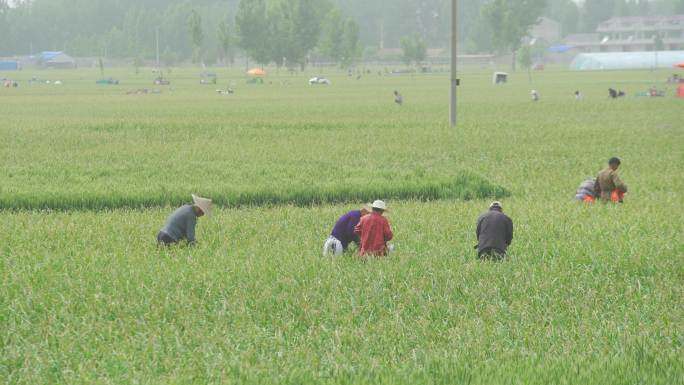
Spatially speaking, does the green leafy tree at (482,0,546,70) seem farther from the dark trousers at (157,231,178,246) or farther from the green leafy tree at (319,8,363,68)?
the dark trousers at (157,231,178,246)

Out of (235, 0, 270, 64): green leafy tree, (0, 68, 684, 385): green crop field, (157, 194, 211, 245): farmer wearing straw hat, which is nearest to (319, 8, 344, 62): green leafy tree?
(235, 0, 270, 64): green leafy tree

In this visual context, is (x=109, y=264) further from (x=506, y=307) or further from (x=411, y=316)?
(x=506, y=307)

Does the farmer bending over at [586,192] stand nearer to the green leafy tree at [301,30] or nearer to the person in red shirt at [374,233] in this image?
the person in red shirt at [374,233]

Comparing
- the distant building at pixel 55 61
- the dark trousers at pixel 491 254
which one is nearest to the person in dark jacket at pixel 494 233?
the dark trousers at pixel 491 254

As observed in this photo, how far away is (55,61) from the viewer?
180 meters

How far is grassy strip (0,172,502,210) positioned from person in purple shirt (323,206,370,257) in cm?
Result: 645

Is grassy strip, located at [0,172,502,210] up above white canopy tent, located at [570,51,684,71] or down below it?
below

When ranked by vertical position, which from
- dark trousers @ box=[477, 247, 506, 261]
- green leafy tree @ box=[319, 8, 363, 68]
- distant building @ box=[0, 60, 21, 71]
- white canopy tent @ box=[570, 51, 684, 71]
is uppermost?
green leafy tree @ box=[319, 8, 363, 68]

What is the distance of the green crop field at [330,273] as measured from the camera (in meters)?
7.97

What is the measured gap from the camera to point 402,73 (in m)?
135

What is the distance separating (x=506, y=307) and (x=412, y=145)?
19.8 m

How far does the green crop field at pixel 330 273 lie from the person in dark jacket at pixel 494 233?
24 cm

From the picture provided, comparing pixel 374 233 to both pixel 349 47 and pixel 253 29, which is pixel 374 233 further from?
pixel 349 47

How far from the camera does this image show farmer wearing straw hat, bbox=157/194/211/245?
12.9 metres
